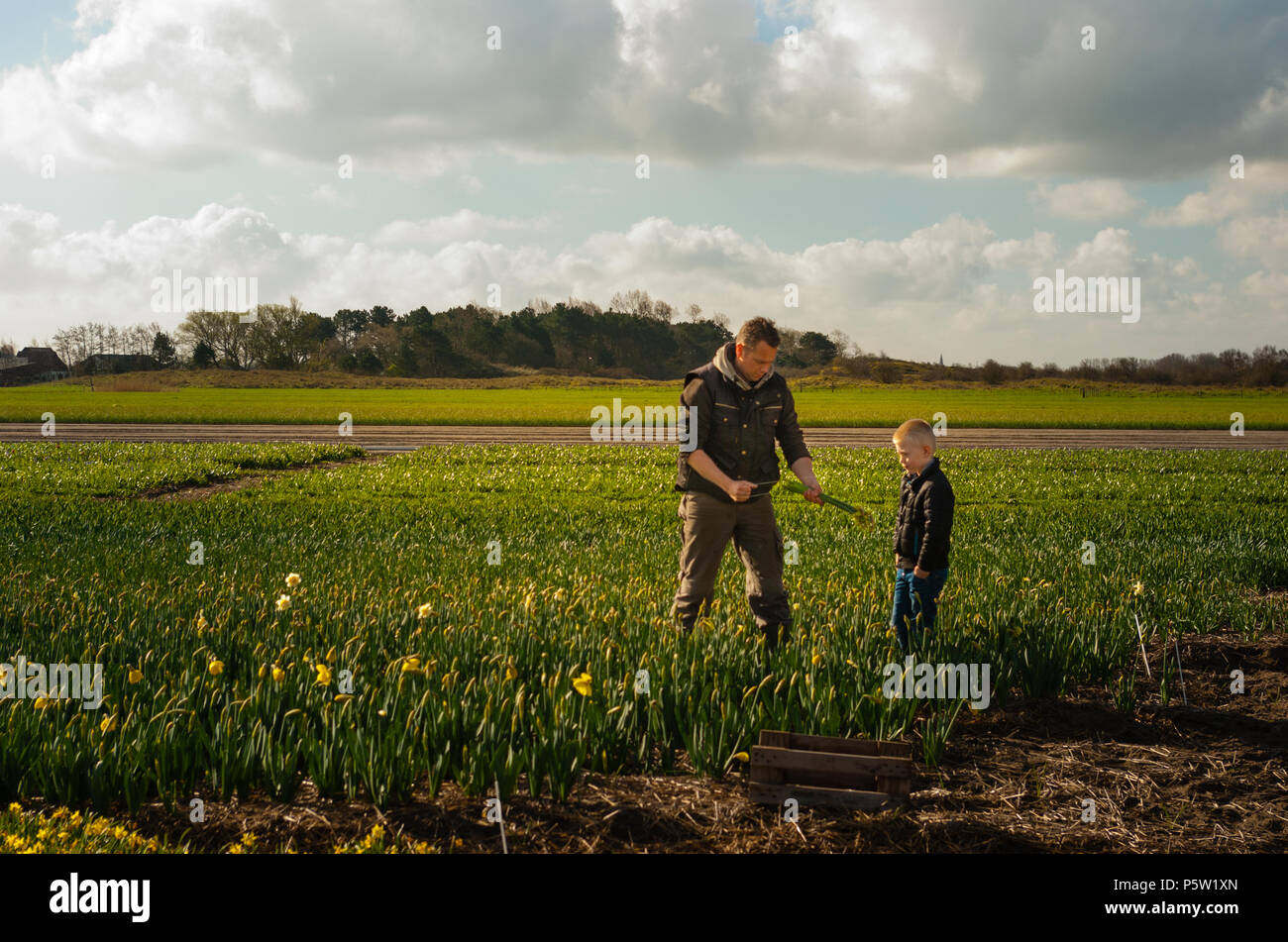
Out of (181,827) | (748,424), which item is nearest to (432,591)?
(748,424)

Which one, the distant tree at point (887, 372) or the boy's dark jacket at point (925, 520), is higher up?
the distant tree at point (887, 372)

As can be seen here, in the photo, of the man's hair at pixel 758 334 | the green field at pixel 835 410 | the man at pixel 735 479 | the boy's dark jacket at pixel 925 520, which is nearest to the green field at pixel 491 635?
the man at pixel 735 479

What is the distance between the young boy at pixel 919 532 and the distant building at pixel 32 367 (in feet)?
363

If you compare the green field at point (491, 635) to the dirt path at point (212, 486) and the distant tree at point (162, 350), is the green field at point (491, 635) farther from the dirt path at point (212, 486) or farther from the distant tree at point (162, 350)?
the distant tree at point (162, 350)

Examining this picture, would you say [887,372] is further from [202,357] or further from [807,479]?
[807,479]

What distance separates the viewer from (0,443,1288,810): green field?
12.6ft

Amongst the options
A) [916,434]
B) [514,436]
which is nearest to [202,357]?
[514,436]

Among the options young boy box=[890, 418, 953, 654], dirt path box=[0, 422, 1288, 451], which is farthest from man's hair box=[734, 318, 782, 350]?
dirt path box=[0, 422, 1288, 451]

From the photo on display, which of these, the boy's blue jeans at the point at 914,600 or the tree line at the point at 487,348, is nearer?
the boy's blue jeans at the point at 914,600

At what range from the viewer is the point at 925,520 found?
570cm

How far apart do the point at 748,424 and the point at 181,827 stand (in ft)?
12.7

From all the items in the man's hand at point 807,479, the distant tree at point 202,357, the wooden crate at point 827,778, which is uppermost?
the distant tree at point 202,357

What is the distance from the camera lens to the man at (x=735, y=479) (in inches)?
228

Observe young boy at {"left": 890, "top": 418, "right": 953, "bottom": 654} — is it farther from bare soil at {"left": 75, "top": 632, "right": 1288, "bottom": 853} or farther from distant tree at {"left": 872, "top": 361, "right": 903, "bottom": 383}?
distant tree at {"left": 872, "top": 361, "right": 903, "bottom": 383}
